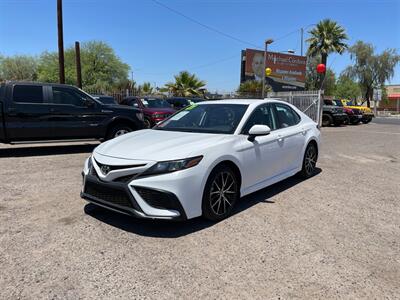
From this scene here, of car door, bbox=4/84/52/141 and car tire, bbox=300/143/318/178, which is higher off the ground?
car door, bbox=4/84/52/141

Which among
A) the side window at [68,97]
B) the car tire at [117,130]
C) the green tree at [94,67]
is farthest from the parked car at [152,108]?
the green tree at [94,67]

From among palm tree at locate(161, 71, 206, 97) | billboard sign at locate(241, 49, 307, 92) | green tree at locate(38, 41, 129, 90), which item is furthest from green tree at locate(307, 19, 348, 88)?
green tree at locate(38, 41, 129, 90)

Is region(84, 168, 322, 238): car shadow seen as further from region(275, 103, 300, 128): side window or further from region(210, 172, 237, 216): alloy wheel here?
region(275, 103, 300, 128): side window

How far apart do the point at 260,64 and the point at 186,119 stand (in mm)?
31667

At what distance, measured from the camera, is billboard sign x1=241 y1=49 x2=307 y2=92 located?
34.6 metres

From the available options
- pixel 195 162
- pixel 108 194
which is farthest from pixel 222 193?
pixel 108 194

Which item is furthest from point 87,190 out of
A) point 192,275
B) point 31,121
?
point 31,121

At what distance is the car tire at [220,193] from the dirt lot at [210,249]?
0.15 m

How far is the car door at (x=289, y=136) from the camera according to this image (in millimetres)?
5496

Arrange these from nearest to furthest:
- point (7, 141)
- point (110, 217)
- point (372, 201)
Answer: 1. point (110, 217)
2. point (372, 201)
3. point (7, 141)

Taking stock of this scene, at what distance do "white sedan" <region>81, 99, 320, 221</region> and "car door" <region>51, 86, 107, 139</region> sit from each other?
170 inches

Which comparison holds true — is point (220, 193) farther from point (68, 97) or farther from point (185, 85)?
point (185, 85)

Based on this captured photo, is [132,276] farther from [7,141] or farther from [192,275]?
[7,141]

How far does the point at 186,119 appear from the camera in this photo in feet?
17.6
